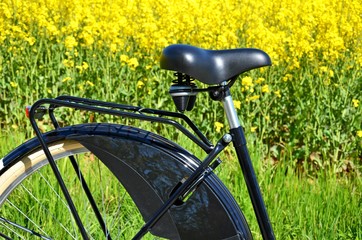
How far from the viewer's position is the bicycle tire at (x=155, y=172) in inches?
83.9

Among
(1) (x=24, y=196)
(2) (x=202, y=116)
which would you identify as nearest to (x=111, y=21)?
(2) (x=202, y=116)

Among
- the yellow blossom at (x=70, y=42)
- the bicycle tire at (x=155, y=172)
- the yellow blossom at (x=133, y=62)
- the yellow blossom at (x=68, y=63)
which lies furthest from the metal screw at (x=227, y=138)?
the yellow blossom at (x=70, y=42)

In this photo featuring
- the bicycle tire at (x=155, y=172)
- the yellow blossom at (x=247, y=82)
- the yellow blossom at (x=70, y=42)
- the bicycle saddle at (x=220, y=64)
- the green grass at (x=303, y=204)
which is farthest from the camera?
the yellow blossom at (x=70, y=42)

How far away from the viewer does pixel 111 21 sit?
5605mm

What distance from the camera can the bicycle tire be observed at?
2.13 metres

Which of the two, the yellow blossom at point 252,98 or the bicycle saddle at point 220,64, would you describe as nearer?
the bicycle saddle at point 220,64

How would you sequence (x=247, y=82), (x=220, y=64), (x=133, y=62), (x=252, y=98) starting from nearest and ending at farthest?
(x=220, y=64) → (x=247, y=82) → (x=252, y=98) → (x=133, y=62)

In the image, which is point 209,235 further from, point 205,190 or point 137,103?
point 137,103

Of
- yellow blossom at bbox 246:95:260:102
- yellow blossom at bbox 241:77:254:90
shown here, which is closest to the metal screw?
yellow blossom at bbox 241:77:254:90

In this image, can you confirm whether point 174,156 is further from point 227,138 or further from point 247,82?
point 247,82

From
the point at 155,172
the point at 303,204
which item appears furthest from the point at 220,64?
the point at 303,204

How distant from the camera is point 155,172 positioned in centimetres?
220

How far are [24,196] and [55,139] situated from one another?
109 cm

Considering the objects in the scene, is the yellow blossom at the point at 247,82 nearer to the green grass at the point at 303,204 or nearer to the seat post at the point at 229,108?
the green grass at the point at 303,204
